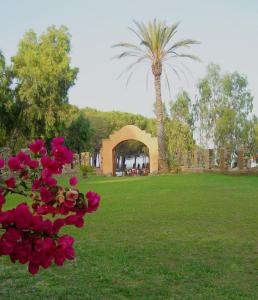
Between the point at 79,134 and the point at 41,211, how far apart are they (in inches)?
1453

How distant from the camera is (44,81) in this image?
30.4 metres

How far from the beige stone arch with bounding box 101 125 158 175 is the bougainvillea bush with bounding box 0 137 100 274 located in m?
29.4

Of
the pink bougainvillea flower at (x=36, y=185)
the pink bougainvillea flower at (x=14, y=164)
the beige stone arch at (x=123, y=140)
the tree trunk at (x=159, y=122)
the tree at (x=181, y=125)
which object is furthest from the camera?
the tree at (x=181, y=125)

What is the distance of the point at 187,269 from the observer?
4906mm

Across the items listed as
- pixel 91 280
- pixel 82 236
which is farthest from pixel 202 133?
pixel 91 280

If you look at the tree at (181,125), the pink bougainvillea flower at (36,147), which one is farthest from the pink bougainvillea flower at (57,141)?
the tree at (181,125)

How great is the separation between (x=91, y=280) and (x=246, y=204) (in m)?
6.91

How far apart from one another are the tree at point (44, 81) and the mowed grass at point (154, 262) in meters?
22.2

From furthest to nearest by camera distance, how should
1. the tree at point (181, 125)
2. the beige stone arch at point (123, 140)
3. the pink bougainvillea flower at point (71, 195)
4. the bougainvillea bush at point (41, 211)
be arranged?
the tree at point (181, 125) → the beige stone arch at point (123, 140) → the pink bougainvillea flower at point (71, 195) → the bougainvillea bush at point (41, 211)

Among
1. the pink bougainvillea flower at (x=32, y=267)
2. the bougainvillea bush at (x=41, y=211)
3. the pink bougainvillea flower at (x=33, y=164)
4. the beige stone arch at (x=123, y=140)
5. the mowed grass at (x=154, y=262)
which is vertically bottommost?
the mowed grass at (x=154, y=262)

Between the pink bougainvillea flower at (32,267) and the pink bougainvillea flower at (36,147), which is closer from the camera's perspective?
the pink bougainvillea flower at (32,267)

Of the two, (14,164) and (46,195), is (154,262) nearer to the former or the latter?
(14,164)

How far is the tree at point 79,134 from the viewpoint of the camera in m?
37.8

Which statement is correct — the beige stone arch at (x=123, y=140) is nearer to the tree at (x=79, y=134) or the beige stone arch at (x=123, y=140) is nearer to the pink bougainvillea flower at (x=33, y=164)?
the tree at (x=79, y=134)
